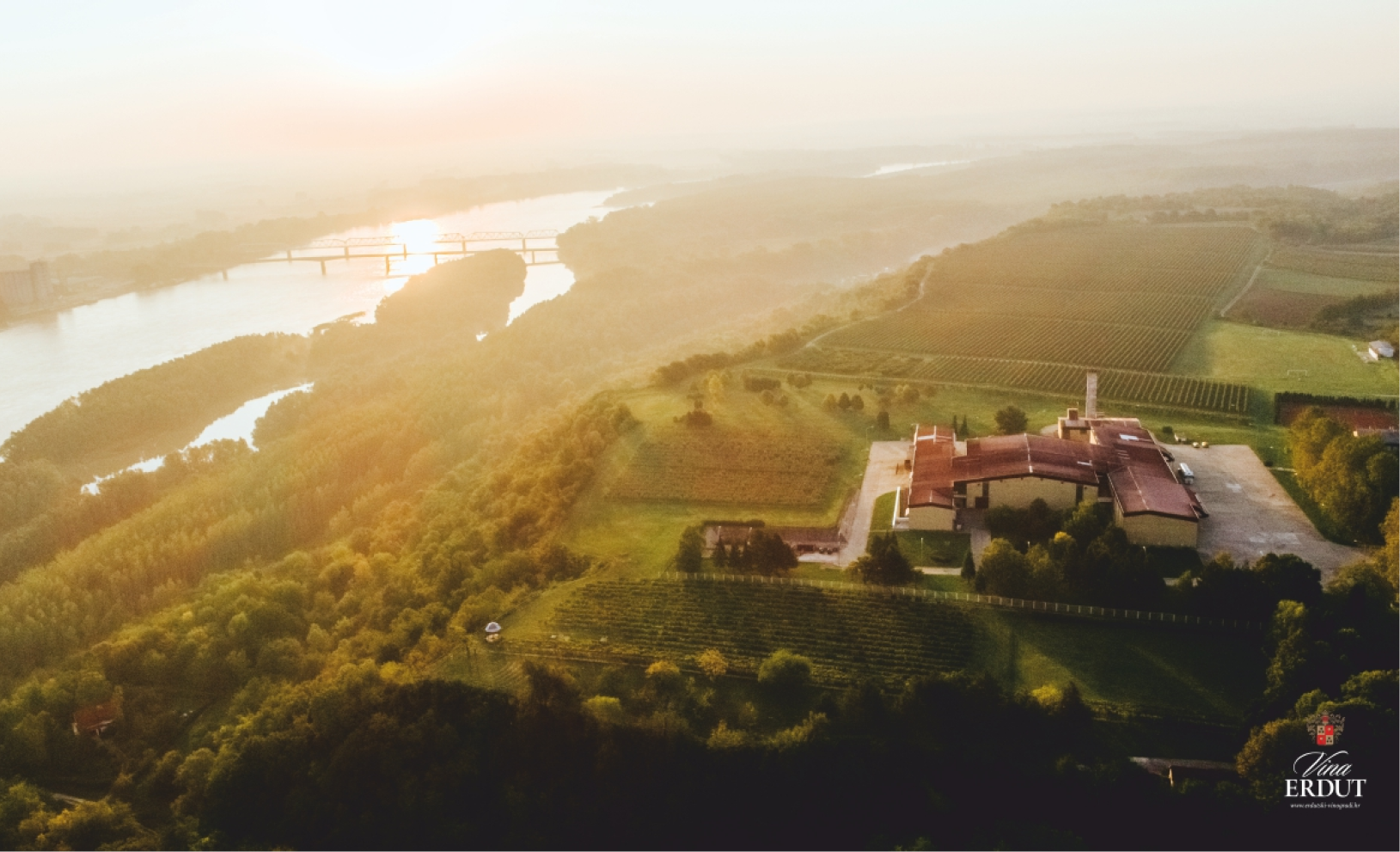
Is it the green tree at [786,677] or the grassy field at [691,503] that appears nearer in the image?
the green tree at [786,677]

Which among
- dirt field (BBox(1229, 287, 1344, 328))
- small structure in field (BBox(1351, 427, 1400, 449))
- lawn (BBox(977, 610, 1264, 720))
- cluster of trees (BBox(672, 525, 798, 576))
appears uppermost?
dirt field (BBox(1229, 287, 1344, 328))

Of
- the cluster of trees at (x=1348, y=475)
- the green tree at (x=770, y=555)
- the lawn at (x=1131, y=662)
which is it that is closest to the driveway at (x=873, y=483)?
the green tree at (x=770, y=555)

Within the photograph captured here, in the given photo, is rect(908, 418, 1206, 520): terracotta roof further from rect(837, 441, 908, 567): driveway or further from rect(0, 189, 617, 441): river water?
rect(0, 189, 617, 441): river water

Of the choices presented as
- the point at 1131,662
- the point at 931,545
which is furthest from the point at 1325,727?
the point at 931,545

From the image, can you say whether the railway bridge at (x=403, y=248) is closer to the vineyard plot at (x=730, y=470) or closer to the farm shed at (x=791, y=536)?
the vineyard plot at (x=730, y=470)

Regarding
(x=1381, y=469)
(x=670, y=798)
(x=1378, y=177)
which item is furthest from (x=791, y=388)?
(x=1378, y=177)

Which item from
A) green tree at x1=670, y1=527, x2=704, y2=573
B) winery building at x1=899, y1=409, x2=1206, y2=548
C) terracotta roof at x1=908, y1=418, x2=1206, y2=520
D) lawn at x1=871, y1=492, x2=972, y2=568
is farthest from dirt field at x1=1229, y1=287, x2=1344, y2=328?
green tree at x1=670, y1=527, x2=704, y2=573
